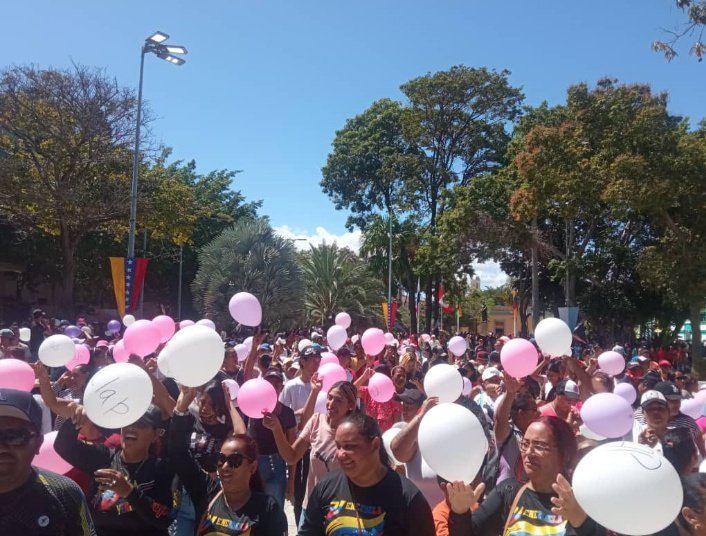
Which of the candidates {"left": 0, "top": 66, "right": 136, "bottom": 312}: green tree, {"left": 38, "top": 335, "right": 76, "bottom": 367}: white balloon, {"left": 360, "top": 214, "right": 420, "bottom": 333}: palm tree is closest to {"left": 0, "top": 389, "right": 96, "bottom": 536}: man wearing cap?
{"left": 38, "top": 335, "right": 76, "bottom": 367}: white balloon

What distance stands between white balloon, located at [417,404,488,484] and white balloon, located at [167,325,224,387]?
1809 mm

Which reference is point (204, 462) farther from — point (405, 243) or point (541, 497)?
point (405, 243)

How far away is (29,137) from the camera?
20.5 metres

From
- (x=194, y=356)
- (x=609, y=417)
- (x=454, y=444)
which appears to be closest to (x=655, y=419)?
(x=609, y=417)

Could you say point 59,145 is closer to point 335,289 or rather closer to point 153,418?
point 335,289

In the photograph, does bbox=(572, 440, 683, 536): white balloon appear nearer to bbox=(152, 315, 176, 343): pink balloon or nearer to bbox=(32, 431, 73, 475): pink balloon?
bbox=(32, 431, 73, 475): pink balloon

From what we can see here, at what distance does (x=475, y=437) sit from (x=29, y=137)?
21732 mm

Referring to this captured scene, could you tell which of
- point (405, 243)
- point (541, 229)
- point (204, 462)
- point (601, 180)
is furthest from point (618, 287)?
point (204, 462)

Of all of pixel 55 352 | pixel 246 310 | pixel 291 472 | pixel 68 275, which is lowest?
pixel 291 472

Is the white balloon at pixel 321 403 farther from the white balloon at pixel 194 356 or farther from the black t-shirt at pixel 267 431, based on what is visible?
the white balloon at pixel 194 356

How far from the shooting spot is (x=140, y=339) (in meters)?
5.00

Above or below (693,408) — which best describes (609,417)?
above

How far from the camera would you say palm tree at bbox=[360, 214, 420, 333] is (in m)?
33.9

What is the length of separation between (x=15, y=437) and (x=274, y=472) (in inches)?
99.8
